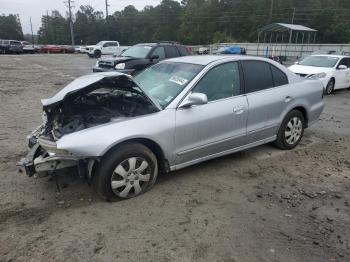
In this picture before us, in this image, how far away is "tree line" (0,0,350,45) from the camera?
70.8 m

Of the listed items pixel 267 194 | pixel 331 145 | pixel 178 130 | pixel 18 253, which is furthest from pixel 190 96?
pixel 331 145

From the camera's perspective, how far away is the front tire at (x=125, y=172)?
3.69m

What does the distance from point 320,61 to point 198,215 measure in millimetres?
11336

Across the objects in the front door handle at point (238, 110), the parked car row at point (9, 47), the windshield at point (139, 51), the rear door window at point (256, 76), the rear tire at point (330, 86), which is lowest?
the parked car row at point (9, 47)

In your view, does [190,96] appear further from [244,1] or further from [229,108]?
[244,1]

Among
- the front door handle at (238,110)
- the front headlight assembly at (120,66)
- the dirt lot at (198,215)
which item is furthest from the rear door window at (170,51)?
the front door handle at (238,110)

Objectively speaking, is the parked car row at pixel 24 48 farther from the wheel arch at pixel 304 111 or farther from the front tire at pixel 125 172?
the front tire at pixel 125 172

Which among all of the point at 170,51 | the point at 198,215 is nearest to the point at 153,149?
the point at 198,215

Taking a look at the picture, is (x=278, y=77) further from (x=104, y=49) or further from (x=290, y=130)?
(x=104, y=49)

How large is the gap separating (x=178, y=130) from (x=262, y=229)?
4.82ft

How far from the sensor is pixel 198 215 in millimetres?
3674

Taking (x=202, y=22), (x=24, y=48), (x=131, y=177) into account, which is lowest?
(x=24, y=48)

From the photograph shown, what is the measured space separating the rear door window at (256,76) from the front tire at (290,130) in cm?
69

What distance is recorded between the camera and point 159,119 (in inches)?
157
